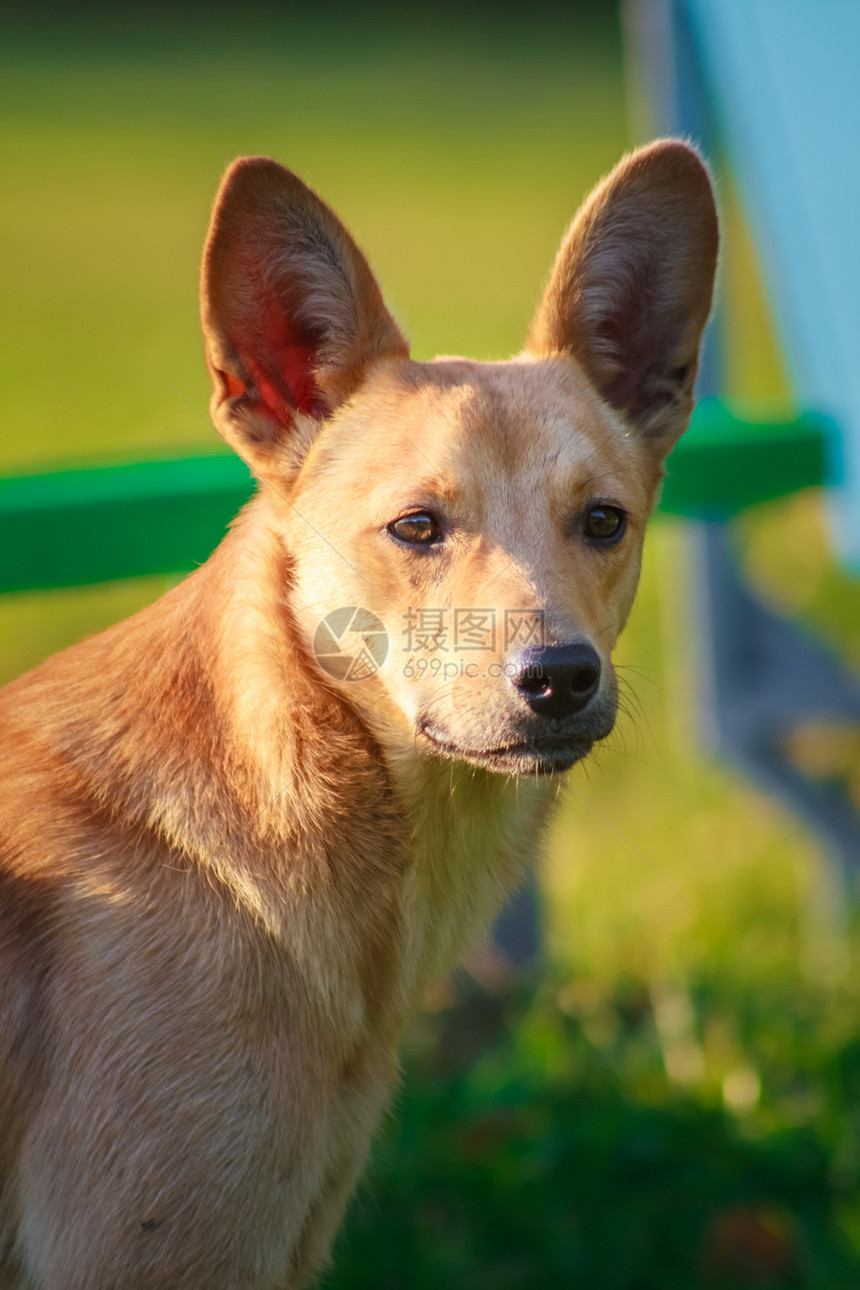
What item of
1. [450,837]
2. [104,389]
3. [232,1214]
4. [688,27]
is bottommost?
[104,389]

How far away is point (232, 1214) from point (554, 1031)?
6.03 feet

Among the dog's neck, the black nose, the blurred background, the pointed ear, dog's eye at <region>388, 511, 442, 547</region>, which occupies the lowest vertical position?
the blurred background

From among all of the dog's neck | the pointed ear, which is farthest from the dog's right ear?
the pointed ear

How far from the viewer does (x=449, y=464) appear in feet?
7.39

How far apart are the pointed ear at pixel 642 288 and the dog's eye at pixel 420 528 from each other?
0.56 m

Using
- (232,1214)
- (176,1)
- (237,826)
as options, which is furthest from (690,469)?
(176,1)

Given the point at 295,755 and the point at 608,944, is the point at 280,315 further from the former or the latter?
the point at 608,944

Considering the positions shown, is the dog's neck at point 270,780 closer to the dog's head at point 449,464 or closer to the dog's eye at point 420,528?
the dog's head at point 449,464

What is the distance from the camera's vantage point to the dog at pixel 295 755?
2.05m

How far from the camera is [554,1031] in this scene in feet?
12.3

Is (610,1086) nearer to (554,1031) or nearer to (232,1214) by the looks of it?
(554,1031)

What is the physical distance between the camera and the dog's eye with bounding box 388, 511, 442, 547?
7.45 ft

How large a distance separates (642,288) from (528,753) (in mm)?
1061

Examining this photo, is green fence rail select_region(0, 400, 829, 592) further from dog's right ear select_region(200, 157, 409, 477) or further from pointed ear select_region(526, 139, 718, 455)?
pointed ear select_region(526, 139, 718, 455)
